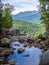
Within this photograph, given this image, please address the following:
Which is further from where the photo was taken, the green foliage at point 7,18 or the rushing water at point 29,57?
the green foliage at point 7,18

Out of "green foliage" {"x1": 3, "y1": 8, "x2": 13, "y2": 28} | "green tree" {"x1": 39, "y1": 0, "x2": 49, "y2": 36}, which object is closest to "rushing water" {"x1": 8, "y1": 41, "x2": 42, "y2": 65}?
"green tree" {"x1": 39, "y1": 0, "x2": 49, "y2": 36}

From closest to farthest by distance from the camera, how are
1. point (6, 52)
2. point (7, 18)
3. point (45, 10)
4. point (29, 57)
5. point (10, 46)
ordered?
point (29, 57)
point (6, 52)
point (10, 46)
point (45, 10)
point (7, 18)

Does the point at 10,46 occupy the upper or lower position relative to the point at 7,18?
lower

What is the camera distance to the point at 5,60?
11.4 meters

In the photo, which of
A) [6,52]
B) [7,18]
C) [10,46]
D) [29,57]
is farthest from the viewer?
[7,18]

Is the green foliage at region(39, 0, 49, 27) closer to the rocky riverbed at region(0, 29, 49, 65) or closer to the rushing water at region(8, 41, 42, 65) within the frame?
the rocky riverbed at region(0, 29, 49, 65)

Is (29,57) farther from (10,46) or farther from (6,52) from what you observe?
(10,46)

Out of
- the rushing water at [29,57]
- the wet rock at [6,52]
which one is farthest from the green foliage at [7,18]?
the wet rock at [6,52]

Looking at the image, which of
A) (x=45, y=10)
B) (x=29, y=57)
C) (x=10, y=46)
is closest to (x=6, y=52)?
(x=29, y=57)

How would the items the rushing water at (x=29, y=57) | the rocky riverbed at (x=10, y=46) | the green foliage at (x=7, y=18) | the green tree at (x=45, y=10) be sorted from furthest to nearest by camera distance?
the green foliage at (x=7, y=18), the green tree at (x=45, y=10), the rocky riverbed at (x=10, y=46), the rushing water at (x=29, y=57)

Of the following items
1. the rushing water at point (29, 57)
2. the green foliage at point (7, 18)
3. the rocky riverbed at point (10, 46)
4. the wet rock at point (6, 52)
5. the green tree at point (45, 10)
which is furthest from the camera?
the green foliage at point (7, 18)

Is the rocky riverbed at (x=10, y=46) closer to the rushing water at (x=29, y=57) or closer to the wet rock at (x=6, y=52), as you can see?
the wet rock at (x=6, y=52)

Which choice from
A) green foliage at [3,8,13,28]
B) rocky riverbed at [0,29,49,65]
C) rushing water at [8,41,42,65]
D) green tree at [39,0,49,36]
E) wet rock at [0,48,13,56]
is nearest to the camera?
rushing water at [8,41,42,65]

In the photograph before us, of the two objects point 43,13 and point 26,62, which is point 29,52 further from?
point 43,13
